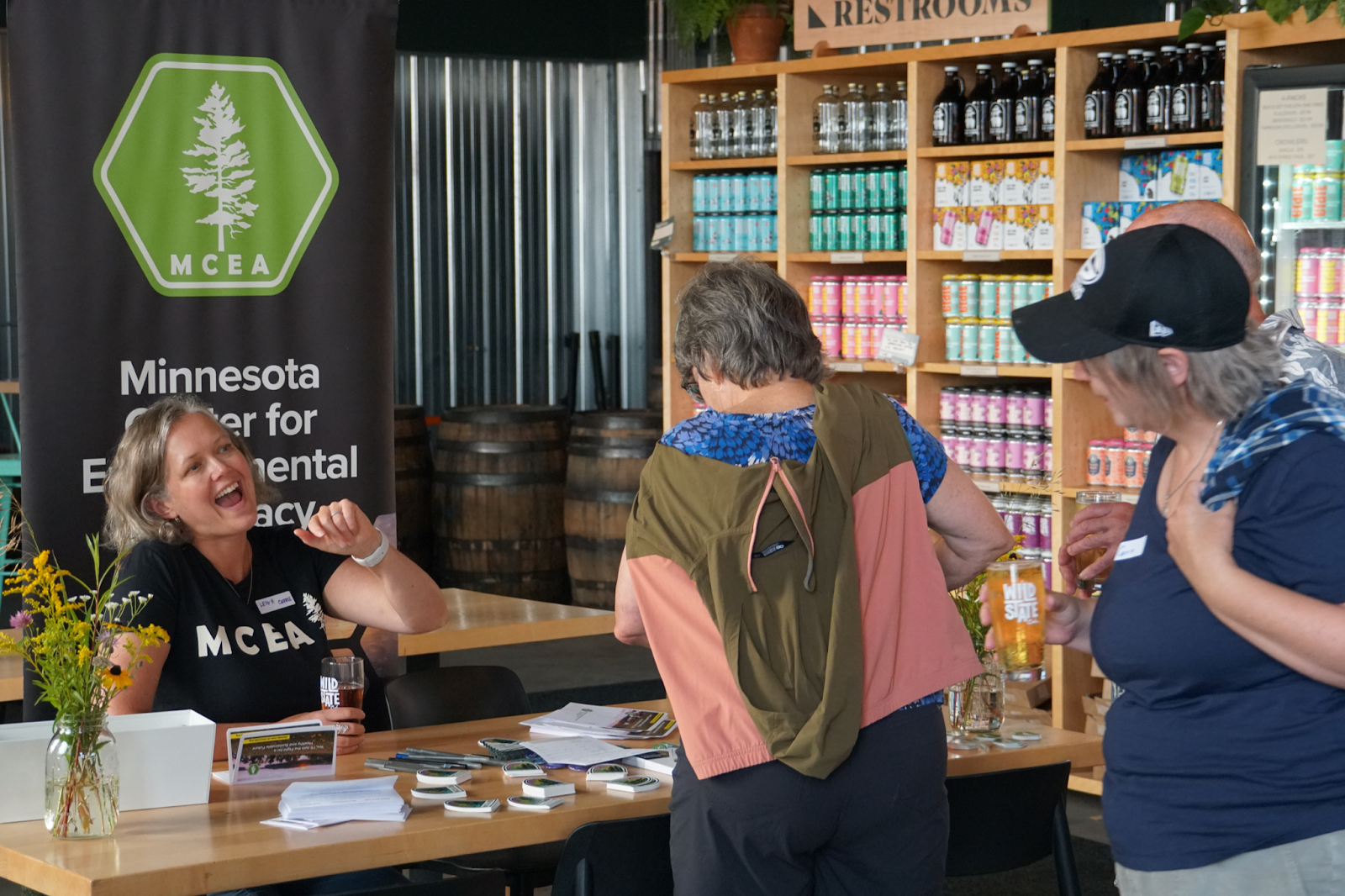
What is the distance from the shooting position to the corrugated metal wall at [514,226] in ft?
31.6

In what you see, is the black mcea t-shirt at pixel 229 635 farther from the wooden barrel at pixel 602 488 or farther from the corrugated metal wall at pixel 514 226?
the corrugated metal wall at pixel 514 226

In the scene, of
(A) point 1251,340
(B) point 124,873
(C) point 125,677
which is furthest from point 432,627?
(A) point 1251,340

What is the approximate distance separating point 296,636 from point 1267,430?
77.9 inches

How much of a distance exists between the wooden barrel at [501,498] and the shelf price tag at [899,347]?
2536mm

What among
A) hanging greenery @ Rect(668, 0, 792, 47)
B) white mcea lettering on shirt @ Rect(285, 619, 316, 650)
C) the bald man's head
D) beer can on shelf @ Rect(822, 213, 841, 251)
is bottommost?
white mcea lettering on shirt @ Rect(285, 619, 316, 650)

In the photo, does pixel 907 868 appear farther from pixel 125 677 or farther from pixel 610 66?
pixel 610 66

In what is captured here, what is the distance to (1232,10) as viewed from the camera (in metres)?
4.73

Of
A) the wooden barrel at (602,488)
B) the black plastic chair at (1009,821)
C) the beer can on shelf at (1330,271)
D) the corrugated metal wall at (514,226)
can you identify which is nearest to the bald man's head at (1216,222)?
the black plastic chair at (1009,821)

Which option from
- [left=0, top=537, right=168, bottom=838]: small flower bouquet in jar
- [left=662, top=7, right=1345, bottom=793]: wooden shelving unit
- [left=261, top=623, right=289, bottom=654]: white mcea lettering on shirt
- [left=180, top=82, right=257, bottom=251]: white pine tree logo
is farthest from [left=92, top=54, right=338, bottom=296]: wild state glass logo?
[left=662, top=7, right=1345, bottom=793]: wooden shelving unit

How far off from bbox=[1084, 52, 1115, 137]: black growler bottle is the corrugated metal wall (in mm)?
5082

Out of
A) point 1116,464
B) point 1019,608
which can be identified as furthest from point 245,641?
point 1116,464

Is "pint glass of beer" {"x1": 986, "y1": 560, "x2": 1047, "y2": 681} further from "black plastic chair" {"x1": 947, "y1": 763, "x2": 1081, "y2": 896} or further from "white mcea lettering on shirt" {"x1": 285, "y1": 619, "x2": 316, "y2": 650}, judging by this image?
"white mcea lettering on shirt" {"x1": 285, "y1": 619, "x2": 316, "y2": 650}

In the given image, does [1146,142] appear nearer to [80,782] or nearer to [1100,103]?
[1100,103]

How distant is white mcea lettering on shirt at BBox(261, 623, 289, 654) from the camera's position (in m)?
3.05
